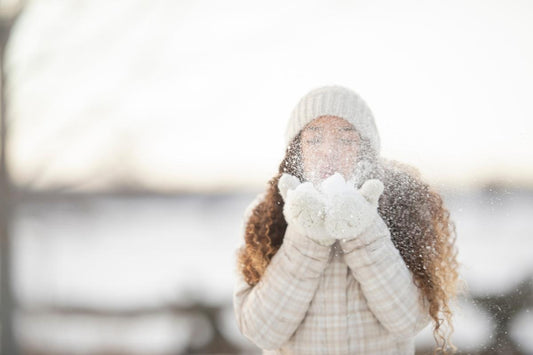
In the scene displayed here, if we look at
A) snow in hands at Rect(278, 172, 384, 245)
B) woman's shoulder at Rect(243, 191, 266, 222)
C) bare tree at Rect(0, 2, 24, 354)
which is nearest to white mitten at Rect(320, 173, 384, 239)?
snow in hands at Rect(278, 172, 384, 245)

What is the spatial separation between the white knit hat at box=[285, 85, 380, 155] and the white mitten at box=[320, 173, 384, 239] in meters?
0.05

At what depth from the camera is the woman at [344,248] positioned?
1.81 ft

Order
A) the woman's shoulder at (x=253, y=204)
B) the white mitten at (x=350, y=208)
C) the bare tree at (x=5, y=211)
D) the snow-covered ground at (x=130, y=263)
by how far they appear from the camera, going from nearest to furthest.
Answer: the white mitten at (x=350, y=208) < the woman's shoulder at (x=253, y=204) < the snow-covered ground at (x=130, y=263) < the bare tree at (x=5, y=211)

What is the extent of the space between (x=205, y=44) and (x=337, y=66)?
0.18m

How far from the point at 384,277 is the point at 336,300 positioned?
0.06m

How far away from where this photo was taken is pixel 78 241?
0.90m

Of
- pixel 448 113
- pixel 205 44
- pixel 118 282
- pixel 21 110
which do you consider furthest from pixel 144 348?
pixel 448 113

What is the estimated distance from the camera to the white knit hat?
556 millimetres

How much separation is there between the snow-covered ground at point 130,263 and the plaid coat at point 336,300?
4.9 inches

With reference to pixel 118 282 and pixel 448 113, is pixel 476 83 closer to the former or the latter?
pixel 448 113

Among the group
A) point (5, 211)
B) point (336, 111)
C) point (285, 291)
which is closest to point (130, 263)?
point (5, 211)

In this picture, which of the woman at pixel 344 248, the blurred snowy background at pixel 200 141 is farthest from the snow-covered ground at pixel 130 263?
the woman at pixel 344 248

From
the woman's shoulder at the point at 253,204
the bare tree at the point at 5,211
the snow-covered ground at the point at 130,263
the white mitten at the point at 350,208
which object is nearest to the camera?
the white mitten at the point at 350,208

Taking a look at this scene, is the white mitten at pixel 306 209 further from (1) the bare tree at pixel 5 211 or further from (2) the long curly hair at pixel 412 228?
(1) the bare tree at pixel 5 211
